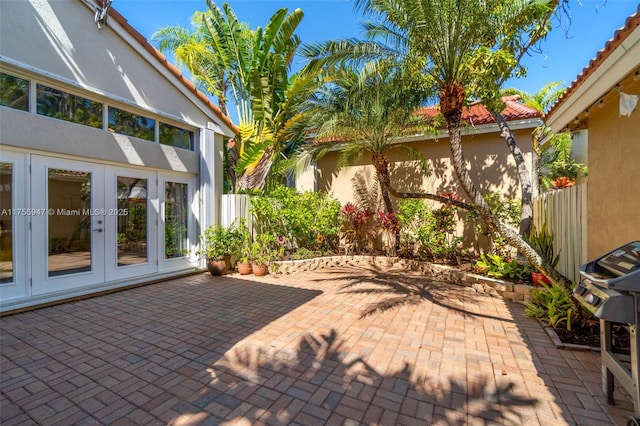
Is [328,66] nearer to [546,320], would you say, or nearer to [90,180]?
[90,180]

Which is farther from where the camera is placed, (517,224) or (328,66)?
(517,224)

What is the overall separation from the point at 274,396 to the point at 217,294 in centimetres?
457

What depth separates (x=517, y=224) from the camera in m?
10.2

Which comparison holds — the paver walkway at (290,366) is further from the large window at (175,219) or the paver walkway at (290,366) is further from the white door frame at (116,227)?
the large window at (175,219)

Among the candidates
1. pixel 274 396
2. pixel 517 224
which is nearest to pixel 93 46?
pixel 274 396

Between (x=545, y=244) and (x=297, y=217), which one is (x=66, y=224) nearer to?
(x=297, y=217)

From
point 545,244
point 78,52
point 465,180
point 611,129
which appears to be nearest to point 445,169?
point 545,244

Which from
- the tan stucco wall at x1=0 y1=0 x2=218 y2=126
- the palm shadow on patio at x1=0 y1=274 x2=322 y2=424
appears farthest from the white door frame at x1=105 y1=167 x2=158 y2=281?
the tan stucco wall at x1=0 y1=0 x2=218 y2=126

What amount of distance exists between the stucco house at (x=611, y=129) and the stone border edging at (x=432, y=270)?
1935mm

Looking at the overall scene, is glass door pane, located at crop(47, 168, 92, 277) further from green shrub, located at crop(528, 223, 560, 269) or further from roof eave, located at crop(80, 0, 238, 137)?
green shrub, located at crop(528, 223, 560, 269)

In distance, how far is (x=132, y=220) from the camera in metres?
8.22

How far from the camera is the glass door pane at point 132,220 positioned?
793 centimetres

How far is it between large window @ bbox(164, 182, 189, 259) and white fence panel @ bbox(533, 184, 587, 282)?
10.7 m

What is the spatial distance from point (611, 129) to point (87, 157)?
11105 millimetres
